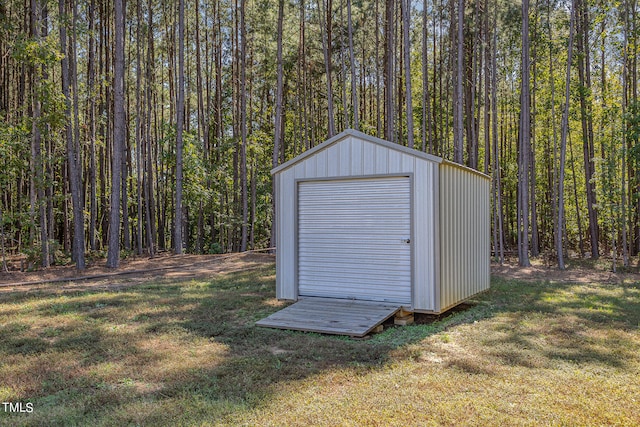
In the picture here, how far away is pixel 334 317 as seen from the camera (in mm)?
6039

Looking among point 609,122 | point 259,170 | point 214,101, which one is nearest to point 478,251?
point 609,122

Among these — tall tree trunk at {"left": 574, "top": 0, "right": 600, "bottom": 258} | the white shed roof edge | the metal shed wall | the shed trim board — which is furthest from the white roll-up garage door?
tall tree trunk at {"left": 574, "top": 0, "right": 600, "bottom": 258}

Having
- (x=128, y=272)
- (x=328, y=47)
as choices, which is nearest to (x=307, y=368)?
(x=128, y=272)

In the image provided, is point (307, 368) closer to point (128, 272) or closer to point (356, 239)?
point (356, 239)

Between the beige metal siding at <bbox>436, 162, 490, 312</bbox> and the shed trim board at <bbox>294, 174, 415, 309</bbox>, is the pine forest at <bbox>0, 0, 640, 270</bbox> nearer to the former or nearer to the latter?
the beige metal siding at <bbox>436, 162, 490, 312</bbox>

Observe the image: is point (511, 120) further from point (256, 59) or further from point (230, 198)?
point (230, 198)

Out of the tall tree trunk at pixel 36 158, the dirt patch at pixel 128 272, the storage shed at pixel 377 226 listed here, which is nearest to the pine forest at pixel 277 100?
the tall tree trunk at pixel 36 158

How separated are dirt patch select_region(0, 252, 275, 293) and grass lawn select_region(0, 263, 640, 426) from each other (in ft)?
7.28

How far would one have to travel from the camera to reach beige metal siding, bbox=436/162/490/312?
6.38 metres

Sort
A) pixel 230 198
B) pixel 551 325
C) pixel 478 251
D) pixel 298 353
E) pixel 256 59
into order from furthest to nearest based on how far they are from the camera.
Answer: pixel 230 198 → pixel 256 59 → pixel 478 251 → pixel 551 325 → pixel 298 353

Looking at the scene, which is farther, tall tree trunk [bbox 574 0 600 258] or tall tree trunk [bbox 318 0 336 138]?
tall tree trunk [bbox 318 0 336 138]

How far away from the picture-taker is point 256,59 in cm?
1925

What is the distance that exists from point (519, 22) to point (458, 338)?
12958mm

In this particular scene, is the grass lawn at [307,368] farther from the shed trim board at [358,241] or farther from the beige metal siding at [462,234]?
the shed trim board at [358,241]
